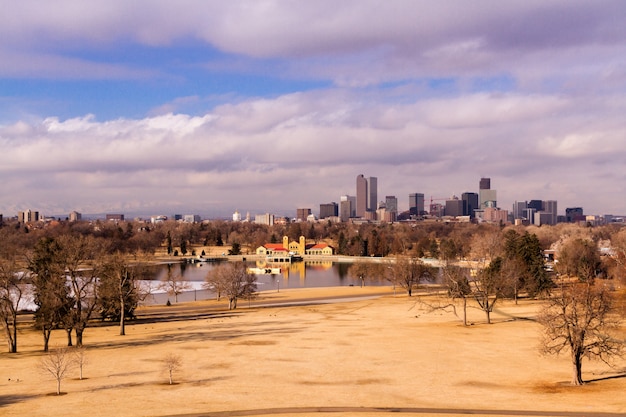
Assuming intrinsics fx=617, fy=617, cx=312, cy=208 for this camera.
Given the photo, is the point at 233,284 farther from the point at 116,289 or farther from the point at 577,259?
the point at 577,259

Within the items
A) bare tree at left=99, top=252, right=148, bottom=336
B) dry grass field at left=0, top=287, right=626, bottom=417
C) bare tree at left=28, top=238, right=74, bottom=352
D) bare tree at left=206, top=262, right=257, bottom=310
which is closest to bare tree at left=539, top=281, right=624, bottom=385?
dry grass field at left=0, top=287, right=626, bottom=417

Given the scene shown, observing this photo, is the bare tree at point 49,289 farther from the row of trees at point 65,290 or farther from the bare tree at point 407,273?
the bare tree at point 407,273

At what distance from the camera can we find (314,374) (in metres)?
36.5

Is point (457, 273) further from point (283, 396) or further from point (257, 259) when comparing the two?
point (257, 259)

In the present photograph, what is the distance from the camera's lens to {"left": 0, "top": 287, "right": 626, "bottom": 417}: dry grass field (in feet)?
95.3

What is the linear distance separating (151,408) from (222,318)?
36.6m

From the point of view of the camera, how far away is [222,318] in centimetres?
6500

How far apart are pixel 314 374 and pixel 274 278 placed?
329 ft

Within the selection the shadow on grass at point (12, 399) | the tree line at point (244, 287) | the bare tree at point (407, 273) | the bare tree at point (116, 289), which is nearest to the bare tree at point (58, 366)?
the shadow on grass at point (12, 399)

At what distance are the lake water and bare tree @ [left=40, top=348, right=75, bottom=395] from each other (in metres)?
46.0

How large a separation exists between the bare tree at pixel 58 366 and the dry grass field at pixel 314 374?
0.58 meters

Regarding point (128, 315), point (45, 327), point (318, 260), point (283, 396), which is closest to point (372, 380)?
point (283, 396)

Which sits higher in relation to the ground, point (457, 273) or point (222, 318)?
point (457, 273)

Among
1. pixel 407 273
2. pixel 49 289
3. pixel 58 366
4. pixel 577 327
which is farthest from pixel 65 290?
pixel 407 273
